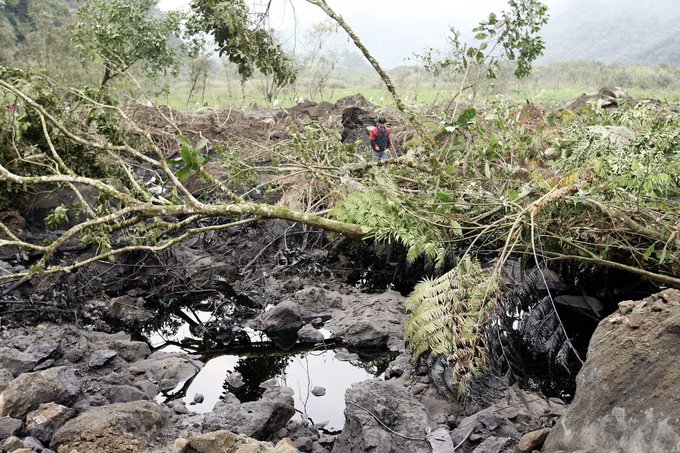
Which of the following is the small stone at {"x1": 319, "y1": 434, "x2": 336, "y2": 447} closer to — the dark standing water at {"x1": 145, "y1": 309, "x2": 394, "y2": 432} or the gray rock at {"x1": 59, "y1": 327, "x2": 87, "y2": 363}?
the dark standing water at {"x1": 145, "y1": 309, "x2": 394, "y2": 432}

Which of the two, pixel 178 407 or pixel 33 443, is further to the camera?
pixel 178 407

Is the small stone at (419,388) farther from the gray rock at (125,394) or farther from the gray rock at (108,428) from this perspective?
the gray rock at (125,394)

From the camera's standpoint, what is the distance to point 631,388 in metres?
3.23

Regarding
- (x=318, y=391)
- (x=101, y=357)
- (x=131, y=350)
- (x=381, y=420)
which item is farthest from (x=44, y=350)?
(x=381, y=420)

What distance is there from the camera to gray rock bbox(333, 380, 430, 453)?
3939 millimetres

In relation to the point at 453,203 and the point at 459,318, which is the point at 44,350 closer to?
the point at 459,318

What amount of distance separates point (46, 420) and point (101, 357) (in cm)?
129

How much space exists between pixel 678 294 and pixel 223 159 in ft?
19.4

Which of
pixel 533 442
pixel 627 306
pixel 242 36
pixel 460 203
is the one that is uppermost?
pixel 242 36

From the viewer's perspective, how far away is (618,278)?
594cm

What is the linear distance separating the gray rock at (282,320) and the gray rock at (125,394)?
1.72 m

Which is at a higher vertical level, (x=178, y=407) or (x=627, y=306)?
(x=627, y=306)

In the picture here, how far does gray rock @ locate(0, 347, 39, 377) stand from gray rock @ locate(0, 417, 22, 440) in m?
1.01

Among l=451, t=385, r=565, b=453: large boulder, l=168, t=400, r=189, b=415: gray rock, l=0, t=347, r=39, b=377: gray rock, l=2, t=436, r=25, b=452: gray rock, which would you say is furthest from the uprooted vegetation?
l=2, t=436, r=25, b=452: gray rock
